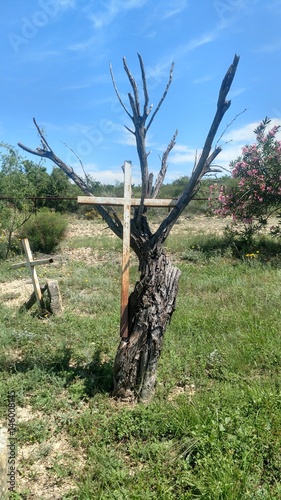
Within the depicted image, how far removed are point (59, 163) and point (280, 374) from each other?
2790 millimetres

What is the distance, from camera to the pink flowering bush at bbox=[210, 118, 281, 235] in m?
8.43

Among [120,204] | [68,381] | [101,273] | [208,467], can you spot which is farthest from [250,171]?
[208,467]

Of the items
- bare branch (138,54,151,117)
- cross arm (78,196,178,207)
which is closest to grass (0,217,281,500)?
cross arm (78,196,178,207)

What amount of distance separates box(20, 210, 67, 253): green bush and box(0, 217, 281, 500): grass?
5.77m

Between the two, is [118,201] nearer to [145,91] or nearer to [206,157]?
[206,157]

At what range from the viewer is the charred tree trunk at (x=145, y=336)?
2.83 m

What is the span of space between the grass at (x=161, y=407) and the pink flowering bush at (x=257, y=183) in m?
4.19

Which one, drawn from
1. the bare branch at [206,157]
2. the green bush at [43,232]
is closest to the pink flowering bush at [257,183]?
the green bush at [43,232]

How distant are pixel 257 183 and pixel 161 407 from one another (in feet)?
23.8

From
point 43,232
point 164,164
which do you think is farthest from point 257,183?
point 43,232

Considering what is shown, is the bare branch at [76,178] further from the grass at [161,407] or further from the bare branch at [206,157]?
the grass at [161,407]

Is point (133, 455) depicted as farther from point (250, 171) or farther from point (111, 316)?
point (250, 171)

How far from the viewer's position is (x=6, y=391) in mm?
3000

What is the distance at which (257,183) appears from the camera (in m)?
8.62
